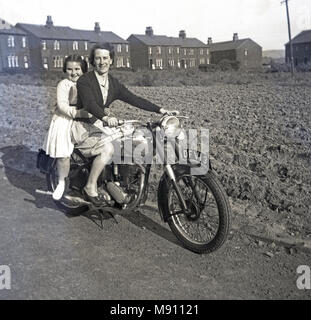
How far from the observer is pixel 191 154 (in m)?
3.88

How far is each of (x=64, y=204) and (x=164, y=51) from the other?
433 centimetres

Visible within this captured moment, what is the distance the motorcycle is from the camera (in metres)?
3.67

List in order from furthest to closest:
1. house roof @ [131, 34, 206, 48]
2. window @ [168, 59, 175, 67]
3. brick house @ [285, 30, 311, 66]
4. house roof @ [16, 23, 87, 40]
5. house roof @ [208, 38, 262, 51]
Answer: brick house @ [285, 30, 311, 66] < house roof @ [208, 38, 262, 51] < window @ [168, 59, 175, 67] < house roof @ [131, 34, 206, 48] < house roof @ [16, 23, 87, 40]

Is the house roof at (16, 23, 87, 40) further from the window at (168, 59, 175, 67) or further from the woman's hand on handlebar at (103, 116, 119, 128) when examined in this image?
the window at (168, 59, 175, 67)

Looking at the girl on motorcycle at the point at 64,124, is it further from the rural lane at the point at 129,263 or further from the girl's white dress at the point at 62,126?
the rural lane at the point at 129,263

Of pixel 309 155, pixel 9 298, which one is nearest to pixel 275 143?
pixel 309 155

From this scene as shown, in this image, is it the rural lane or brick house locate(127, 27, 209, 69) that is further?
brick house locate(127, 27, 209, 69)

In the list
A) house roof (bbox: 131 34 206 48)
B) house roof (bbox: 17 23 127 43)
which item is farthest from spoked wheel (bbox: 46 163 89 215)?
house roof (bbox: 131 34 206 48)

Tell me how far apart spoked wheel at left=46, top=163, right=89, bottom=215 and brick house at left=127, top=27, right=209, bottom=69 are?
3.02m

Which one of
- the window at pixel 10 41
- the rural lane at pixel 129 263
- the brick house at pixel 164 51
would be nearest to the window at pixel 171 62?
the brick house at pixel 164 51

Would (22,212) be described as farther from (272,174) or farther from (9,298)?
(272,174)

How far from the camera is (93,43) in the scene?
447 cm

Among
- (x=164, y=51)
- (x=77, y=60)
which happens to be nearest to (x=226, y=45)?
(x=164, y=51)

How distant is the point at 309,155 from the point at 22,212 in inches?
179
